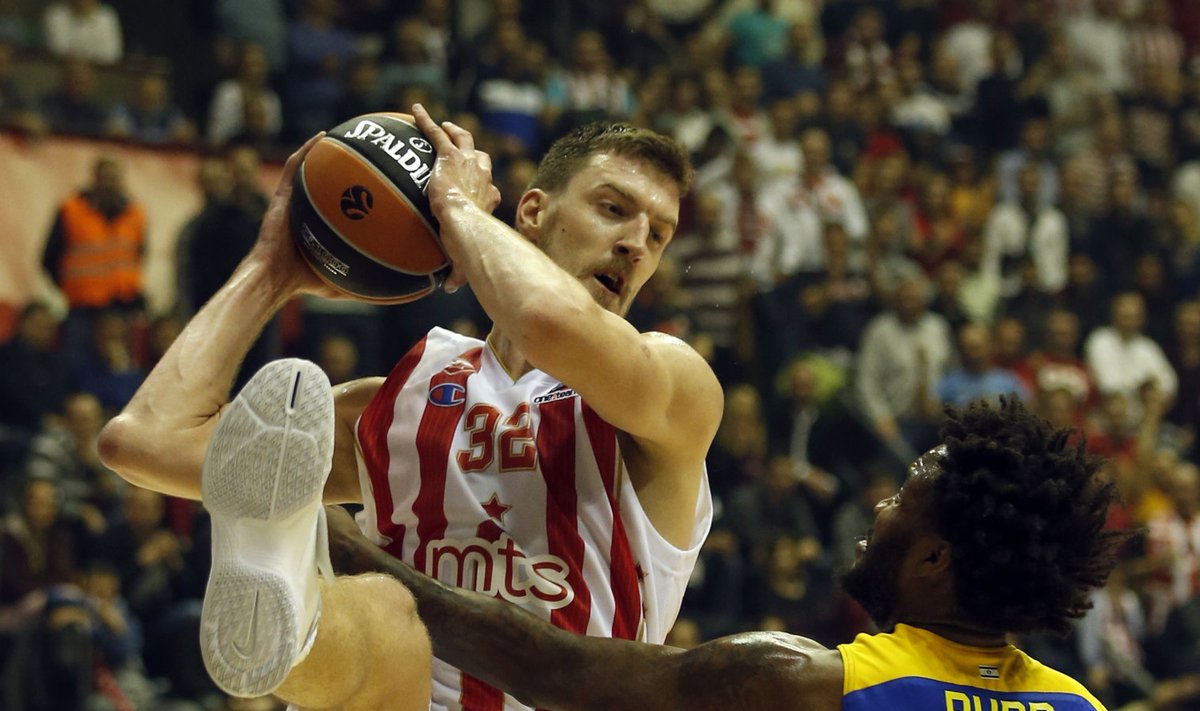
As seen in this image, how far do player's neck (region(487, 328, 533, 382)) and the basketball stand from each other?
0.70 ft

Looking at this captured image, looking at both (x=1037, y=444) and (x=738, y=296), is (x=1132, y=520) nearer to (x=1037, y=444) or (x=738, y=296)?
(x=738, y=296)

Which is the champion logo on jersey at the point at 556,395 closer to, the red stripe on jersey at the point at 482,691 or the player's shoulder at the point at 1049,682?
the red stripe on jersey at the point at 482,691

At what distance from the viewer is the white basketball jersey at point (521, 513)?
3.77 metres

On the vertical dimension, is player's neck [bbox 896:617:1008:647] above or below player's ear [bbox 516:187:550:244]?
below

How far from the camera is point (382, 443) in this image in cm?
395

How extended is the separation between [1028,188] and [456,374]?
11311 mm

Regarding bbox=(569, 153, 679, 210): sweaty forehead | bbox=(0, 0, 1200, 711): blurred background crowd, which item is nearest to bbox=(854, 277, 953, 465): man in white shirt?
bbox=(0, 0, 1200, 711): blurred background crowd

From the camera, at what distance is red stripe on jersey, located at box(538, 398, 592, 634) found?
12.3 ft

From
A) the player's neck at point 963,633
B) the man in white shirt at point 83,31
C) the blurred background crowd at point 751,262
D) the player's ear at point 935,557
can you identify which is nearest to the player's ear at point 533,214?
the player's ear at point 935,557

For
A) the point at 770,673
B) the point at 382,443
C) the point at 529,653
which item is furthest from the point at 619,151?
the point at 770,673

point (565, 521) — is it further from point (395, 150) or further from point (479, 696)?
point (395, 150)

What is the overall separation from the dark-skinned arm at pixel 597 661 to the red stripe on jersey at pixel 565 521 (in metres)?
0.13

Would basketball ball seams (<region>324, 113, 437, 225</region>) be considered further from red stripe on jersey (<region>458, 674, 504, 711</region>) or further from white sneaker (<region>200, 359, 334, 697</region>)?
red stripe on jersey (<region>458, 674, 504, 711</region>)

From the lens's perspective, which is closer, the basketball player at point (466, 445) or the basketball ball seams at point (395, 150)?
the basketball player at point (466, 445)
